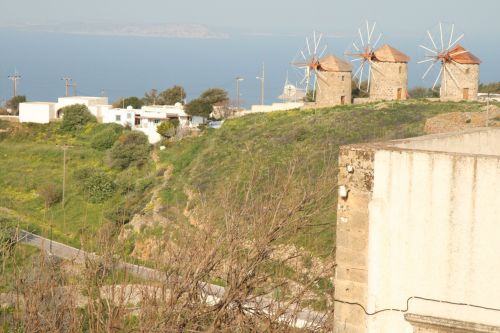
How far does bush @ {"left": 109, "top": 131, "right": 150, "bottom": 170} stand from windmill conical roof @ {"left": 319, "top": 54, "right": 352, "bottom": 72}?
8.71 metres

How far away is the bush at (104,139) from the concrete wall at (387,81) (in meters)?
12.1

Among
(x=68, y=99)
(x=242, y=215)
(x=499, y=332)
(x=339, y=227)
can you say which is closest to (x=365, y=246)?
(x=339, y=227)

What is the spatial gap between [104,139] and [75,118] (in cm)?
514

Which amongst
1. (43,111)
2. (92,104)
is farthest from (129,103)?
(43,111)

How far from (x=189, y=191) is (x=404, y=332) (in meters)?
23.0

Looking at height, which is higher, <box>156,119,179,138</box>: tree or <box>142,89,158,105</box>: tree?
<box>142,89,158,105</box>: tree

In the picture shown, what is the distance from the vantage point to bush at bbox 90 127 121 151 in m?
41.3

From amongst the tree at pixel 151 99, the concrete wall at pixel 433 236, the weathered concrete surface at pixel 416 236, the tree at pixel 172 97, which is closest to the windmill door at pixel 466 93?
the tree at pixel 151 99

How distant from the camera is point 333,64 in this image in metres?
40.4

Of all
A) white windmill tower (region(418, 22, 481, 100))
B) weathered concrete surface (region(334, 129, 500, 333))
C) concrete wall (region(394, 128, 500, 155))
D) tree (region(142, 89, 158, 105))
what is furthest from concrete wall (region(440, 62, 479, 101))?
weathered concrete surface (region(334, 129, 500, 333))

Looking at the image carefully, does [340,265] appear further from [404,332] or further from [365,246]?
[404,332]

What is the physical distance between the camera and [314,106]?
4125 cm

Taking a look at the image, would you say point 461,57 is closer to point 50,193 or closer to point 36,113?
point 50,193

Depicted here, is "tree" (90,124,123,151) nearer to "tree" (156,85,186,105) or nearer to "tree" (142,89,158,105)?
"tree" (142,89,158,105)
